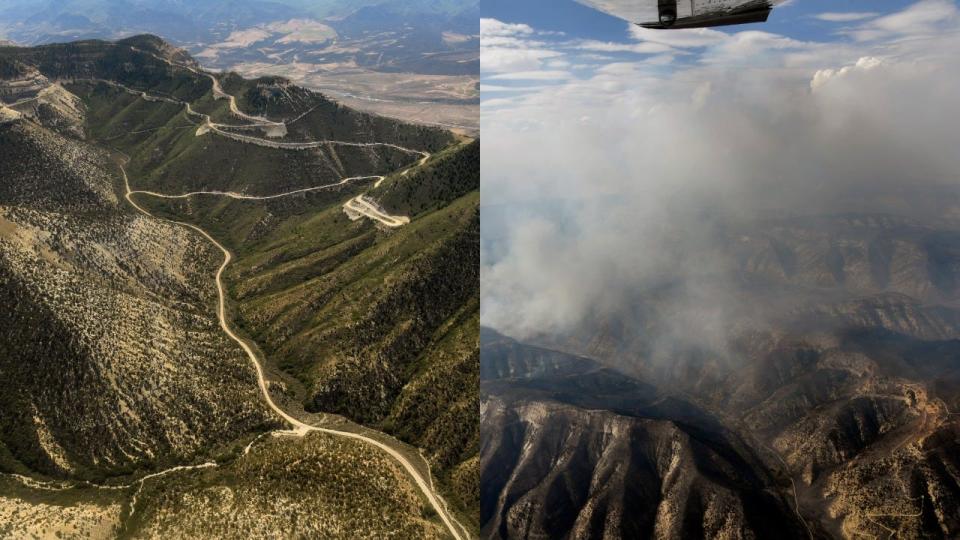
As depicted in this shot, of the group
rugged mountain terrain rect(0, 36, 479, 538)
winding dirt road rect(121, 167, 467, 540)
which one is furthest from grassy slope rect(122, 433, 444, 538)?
winding dirt road rect(121, 167, 467, 540)

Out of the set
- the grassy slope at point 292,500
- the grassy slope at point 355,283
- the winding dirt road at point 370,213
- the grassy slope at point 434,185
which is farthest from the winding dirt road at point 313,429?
the grassy slope at point 434,185

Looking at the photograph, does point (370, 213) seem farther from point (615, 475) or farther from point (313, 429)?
point (615, 475)

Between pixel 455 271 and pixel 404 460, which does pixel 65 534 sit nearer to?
pixel 404 460

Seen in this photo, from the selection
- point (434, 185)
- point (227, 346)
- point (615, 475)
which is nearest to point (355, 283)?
point (227, 346)

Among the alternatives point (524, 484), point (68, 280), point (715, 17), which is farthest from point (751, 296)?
point (715, 17)

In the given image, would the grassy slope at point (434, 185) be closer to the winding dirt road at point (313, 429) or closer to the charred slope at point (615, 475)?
the winding dirt road at point (313, 429)

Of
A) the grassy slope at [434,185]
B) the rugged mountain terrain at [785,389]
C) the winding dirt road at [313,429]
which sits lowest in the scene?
the rugged mountain terrain at [785,389]
